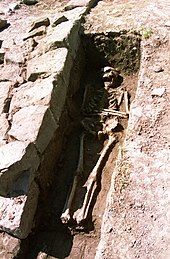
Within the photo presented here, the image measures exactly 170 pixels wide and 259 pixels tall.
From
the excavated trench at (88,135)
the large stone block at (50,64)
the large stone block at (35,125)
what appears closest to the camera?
the excavated trench at (88,135)

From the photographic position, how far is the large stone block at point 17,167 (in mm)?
3008

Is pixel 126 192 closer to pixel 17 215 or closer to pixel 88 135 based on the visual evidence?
pixel 17 215

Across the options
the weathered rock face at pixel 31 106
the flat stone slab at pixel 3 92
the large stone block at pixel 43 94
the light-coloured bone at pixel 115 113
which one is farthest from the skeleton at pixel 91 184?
the flat stone slab at pixel 3 92

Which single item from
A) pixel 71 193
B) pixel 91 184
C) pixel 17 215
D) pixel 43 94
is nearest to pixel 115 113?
pixel 43 94

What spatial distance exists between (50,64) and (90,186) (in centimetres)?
123

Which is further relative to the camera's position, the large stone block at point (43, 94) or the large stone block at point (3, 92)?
the large stone block at point (3, 92)

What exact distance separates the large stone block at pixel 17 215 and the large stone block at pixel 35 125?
408 millimetres

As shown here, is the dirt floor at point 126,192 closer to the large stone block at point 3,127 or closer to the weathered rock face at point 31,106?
the weathered rock face at point 31,106

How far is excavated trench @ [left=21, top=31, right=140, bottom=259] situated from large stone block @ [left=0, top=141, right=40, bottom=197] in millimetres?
291

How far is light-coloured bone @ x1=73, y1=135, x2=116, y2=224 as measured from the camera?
3.12 m

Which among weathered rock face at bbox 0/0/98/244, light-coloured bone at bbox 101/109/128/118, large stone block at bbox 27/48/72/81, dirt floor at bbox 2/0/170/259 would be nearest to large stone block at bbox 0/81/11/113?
weathered rock face at bbox 0/0/98/244

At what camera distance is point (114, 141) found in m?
3.67

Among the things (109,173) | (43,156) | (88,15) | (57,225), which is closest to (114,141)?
(109,173)

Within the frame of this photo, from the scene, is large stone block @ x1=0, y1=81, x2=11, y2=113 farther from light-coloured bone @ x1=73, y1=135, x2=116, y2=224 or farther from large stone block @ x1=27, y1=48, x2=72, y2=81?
light-coloured bone @ x1=73, y1=135, x2=116, y2=224
